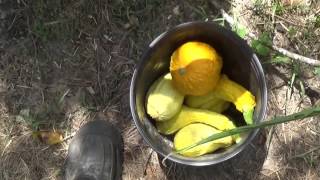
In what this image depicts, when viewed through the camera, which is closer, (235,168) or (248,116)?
(248,116)

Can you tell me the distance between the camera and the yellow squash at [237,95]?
1.72 metres

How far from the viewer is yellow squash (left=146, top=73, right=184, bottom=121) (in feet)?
5.63

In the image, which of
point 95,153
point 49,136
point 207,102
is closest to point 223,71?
point 207,102

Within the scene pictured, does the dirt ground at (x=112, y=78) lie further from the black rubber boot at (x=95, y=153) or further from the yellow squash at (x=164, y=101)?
the yellow squash at (x=164, y=101)

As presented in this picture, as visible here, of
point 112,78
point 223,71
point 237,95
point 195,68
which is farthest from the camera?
point 112,78

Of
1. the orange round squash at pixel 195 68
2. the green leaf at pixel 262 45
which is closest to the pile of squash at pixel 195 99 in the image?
the orange round squash at pixel 195 68

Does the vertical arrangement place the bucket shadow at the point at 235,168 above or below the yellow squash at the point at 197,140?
below

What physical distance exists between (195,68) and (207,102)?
221 mm

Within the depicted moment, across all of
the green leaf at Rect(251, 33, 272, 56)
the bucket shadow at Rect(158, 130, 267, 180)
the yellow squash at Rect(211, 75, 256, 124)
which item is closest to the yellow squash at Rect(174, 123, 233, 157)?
the yellow squash at Rect(211, 75, 256, 124)

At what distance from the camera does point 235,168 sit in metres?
1.96

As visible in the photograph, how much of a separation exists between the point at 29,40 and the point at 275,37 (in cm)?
102

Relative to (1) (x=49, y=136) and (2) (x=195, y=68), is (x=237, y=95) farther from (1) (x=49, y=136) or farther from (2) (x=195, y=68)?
(1) (x=49, y=136)

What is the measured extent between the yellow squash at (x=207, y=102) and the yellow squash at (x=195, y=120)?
0.09ft

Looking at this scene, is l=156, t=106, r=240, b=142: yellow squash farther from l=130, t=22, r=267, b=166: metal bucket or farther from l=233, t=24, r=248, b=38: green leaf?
l=233, t=24, r=248, b=38: green leaf
